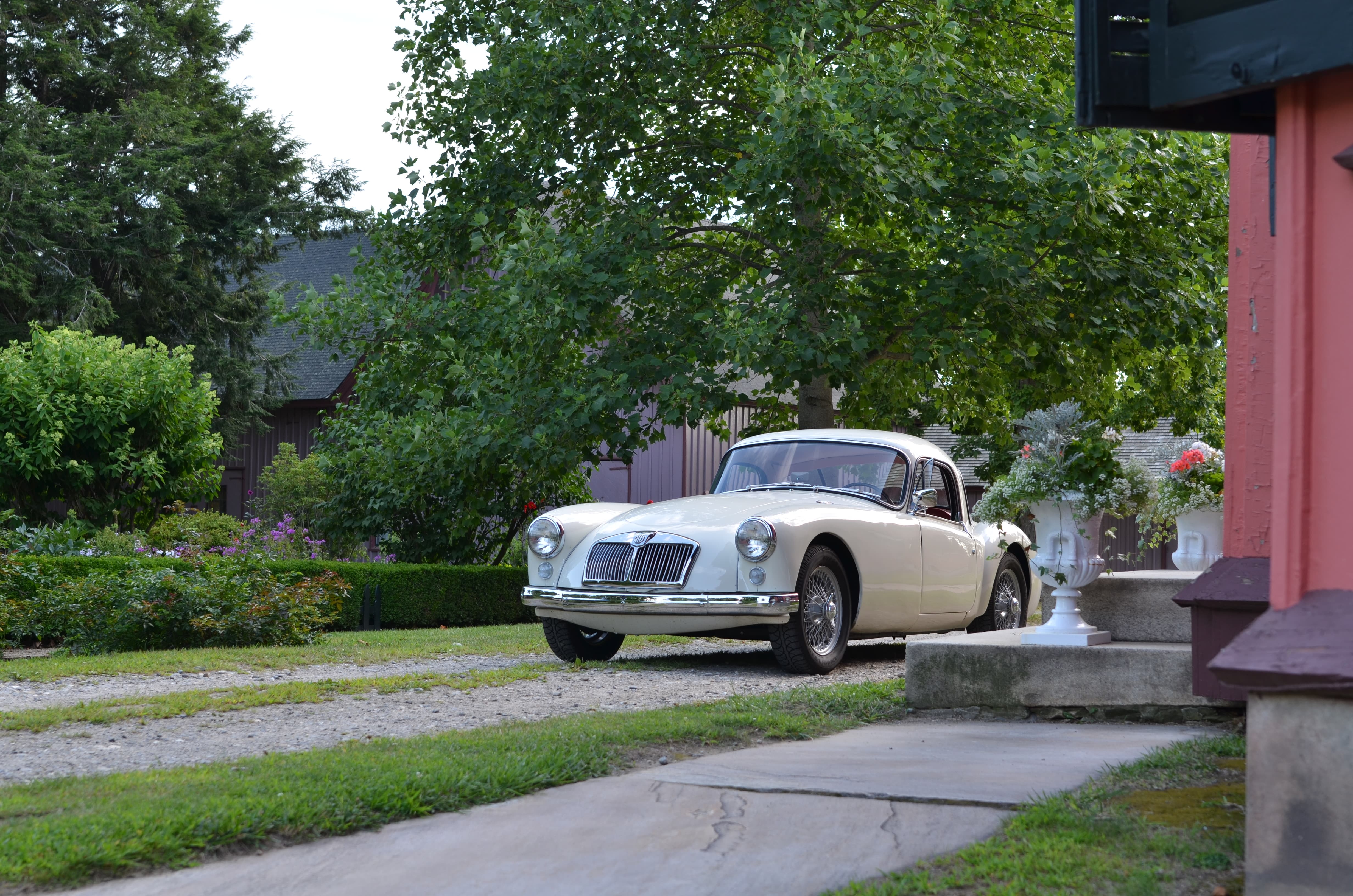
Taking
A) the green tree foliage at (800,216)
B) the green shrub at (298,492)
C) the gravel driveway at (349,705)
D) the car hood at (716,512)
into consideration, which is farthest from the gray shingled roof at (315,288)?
the gravel driveway at (349,705)

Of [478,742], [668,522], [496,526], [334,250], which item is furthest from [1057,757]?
[334,250]

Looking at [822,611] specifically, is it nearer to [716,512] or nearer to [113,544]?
[716,512]

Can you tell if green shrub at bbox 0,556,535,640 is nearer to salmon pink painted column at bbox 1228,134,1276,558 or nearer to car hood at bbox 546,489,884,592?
car hood at bbox 546,489,884,592

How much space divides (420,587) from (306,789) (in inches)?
446

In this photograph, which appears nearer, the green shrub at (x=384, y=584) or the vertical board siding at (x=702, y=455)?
the green shrub at (x=384, y=584)

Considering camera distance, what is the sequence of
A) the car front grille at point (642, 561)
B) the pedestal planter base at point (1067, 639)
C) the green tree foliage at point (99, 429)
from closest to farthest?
the pedestal planter base at point (1067, 639), the car front grille at point (642, 561), the green tree foliage at point (99, 429)

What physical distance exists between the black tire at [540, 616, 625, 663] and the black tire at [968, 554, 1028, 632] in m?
3.45

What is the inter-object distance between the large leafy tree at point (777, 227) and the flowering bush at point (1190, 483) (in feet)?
15.6

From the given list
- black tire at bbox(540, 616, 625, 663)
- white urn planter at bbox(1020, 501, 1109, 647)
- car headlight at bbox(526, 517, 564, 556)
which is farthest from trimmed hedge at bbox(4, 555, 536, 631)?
white urn planter at bbox(1020, 501, 1109, 647)

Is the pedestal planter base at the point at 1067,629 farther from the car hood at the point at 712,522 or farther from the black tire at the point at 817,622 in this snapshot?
the car hood at the point at 712,522

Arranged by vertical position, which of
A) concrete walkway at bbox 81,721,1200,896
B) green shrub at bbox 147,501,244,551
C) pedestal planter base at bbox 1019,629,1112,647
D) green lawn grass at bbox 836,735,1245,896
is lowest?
concrete walkway at bbox 81,721,1200,896

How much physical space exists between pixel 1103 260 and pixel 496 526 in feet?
30.2

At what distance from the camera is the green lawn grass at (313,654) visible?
8859mm

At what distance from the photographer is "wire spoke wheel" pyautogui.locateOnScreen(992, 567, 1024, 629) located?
11758 mm
